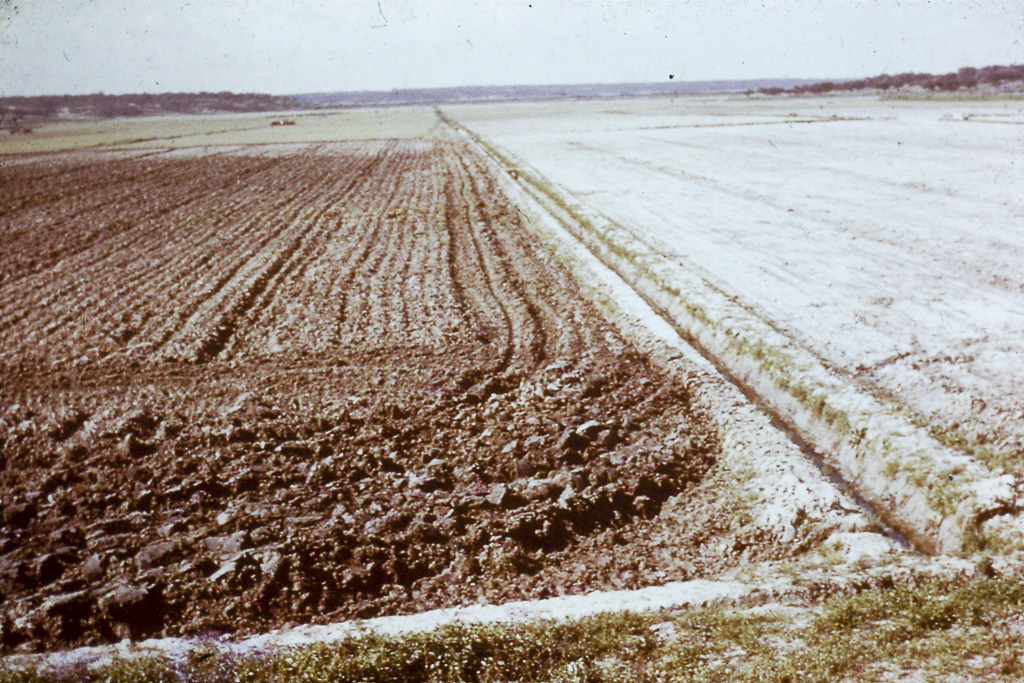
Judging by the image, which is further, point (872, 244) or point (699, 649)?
point (872, 244)

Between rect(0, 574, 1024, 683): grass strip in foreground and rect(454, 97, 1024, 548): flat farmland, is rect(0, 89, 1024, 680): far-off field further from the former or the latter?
rect(0, 574, 1024, 683): grass strip in foreground

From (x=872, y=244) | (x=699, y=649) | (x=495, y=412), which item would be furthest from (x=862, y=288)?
(x=699, y=649)

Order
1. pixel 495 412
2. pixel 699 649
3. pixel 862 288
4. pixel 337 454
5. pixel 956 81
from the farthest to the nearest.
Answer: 1. pixel 956 81
2. pixel 862 288
3. pixel 495 412
4. pixel 337 454
5. pixel 699 649

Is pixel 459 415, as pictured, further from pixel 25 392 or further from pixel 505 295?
pixel 25 392

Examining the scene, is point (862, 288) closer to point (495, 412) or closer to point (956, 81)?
point (495, 412)

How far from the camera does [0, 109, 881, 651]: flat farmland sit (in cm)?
410

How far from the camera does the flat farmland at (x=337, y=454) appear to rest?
410 centimetres

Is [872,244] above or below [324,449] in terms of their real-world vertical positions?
above

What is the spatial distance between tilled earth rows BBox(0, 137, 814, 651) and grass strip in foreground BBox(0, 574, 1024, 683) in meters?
0.47

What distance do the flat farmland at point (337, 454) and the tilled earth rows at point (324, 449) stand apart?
21mm

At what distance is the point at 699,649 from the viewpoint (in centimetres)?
323

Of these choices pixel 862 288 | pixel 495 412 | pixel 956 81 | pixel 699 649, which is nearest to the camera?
pixel 699 649

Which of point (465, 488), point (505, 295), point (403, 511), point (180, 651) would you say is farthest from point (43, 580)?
point (505, 295)

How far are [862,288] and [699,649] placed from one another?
6.36 meters
